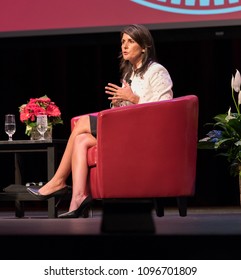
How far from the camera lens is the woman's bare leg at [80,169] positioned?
2990 mm

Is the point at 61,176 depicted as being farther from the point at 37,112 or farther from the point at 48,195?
the point at 37,112

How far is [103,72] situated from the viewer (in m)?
4.80

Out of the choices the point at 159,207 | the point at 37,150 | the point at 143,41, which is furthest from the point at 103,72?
the point at 159,207

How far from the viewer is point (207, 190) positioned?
15.6ft

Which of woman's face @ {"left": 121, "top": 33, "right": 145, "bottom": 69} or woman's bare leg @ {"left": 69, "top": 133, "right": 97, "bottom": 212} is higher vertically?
woman's face @ {"left": 121, "top": 33, "right": 145, "bottom": 69}

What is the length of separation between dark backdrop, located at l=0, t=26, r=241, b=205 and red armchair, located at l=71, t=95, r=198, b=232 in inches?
55.6

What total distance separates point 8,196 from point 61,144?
1.45ft

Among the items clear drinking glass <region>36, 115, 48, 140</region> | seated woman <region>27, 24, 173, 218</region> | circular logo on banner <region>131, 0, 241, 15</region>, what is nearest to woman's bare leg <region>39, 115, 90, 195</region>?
seated woman <region>27, 24, 173, 218</region>

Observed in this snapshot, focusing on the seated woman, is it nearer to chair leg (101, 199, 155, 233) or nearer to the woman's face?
the woman's face

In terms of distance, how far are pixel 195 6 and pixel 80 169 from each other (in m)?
1.74

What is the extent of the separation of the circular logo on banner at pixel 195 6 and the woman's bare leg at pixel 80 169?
1520 mm

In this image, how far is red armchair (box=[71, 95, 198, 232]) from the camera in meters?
3.07
